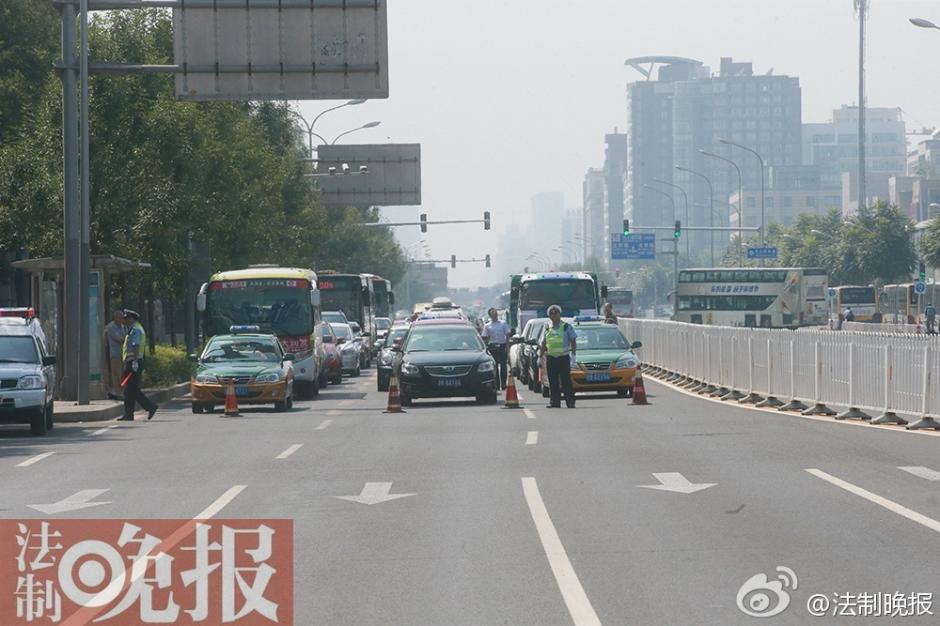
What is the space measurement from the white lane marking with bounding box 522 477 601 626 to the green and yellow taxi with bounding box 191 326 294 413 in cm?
1654

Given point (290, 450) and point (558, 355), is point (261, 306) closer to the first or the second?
point (558, 355)

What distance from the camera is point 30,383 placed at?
1015 inches

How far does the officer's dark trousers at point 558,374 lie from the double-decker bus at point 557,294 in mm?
20993

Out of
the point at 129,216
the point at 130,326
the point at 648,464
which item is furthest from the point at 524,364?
the point at 648,464

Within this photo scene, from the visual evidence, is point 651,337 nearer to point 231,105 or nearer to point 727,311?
point 231,105

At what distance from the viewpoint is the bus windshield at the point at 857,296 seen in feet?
307

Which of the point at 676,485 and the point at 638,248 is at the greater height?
the point at 638,248

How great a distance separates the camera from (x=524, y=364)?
4334 cm

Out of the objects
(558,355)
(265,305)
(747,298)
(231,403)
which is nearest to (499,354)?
(265,305)

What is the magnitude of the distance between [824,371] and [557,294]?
25.3 m

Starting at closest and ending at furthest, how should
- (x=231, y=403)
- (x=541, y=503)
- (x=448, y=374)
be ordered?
(x=541, y=503), (x=231, y=403), (x=448, y=374)

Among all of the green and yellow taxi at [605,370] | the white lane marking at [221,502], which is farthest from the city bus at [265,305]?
the white lane marking at [221,502]


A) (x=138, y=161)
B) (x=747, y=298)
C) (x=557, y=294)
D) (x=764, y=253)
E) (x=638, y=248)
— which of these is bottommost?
(x=747, y=298)

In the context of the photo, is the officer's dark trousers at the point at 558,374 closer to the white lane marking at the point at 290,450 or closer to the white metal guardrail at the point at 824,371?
the white metal guardrail at the point at 824,371
